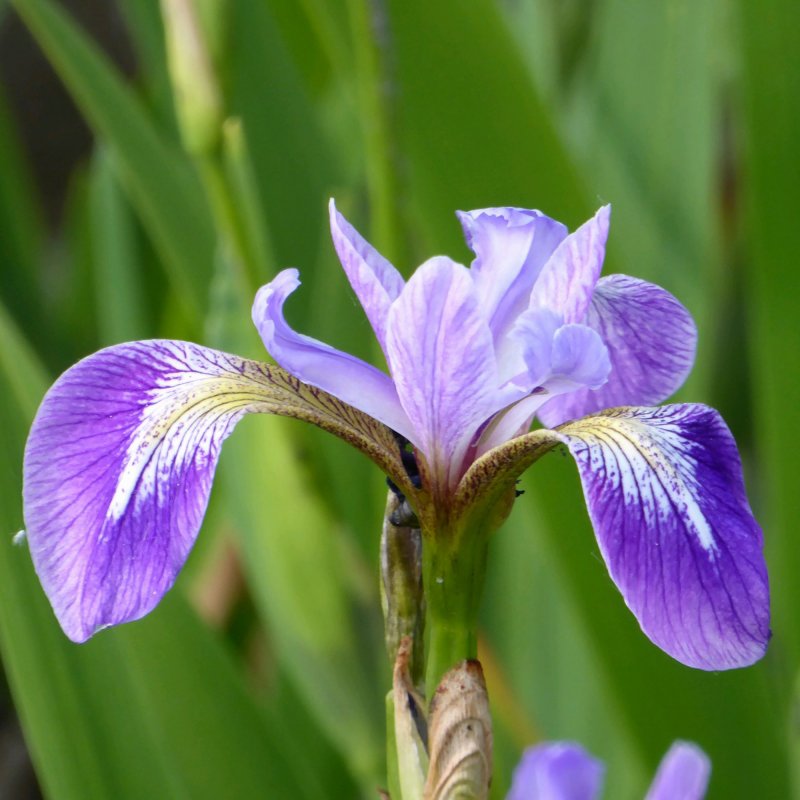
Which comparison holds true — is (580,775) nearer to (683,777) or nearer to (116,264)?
(683,777)

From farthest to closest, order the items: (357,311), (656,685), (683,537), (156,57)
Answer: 1. (156,57)
2. (357,311)
3. (656,685)
4. (683,537)

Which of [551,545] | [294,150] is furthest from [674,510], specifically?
[294,150]

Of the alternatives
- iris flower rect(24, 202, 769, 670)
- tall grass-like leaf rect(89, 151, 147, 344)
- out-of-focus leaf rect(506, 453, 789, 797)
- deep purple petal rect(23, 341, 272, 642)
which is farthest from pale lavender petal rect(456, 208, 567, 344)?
tall grass-like leaf rect(89, 151, 147, 344)

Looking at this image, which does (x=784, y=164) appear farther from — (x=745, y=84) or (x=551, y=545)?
(x=551, y=545)

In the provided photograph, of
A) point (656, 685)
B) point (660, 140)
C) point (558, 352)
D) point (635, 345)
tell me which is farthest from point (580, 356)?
point (660, 140)

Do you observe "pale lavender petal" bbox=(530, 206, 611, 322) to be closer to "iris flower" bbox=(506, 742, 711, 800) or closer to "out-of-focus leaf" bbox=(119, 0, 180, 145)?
"iris flower" bbox=(506, 742, 711, 800)
